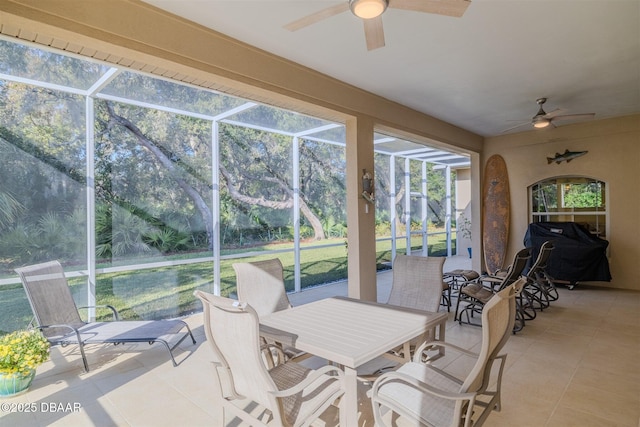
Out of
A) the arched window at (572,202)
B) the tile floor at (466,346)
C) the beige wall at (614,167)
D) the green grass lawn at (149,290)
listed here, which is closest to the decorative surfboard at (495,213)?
the arched window at (572,202)

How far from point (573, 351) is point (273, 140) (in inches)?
205

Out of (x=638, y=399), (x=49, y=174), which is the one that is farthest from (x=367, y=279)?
(x=49, y=174)

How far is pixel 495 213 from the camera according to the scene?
7.46m

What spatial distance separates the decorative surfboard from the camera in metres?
7.36

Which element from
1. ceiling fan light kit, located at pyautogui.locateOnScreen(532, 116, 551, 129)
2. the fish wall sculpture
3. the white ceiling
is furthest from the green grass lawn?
the fish wall sculpture

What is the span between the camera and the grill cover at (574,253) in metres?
5.89

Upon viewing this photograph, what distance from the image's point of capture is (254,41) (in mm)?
3197

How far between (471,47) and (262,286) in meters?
3.07

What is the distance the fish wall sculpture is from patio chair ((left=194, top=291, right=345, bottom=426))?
6.88 m

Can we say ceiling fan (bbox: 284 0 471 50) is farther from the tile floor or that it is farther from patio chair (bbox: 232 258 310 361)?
the tile floor

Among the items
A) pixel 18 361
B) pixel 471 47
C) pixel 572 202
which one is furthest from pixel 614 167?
pixel 18 361

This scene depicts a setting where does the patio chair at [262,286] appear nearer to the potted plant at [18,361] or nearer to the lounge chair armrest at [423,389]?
the lounge chair armrest at [423,389]

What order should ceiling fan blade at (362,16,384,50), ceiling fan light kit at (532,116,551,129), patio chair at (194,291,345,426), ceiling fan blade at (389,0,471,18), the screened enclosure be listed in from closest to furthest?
patio chair at (194,291,345,426), ceiling fan blade at (389,0,471,18), ceiling fan blade at (362,16,384,50), the screened enclosure, ceiling fan light kit at (532,116,551,129)

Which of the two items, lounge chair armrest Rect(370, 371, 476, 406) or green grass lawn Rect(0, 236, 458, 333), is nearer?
lounge chair armrest Rect(370, 371, 476, 406)
